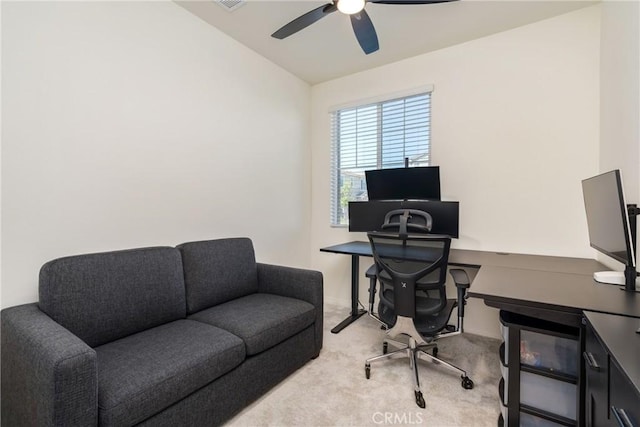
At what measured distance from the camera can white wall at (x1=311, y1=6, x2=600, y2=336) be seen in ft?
7.70

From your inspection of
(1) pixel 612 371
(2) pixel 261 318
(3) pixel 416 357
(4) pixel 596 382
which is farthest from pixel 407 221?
(1) pixel 612 371

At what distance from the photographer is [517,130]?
8.46ft

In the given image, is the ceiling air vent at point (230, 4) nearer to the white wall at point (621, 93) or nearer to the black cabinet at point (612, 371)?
the white wall at point (621, 93)

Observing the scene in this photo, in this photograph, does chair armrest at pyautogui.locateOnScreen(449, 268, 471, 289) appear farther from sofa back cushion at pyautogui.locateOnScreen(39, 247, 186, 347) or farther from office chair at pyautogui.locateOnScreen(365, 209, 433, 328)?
sofa back cushion at pyautogui.locateOnScreen(39, 247, 186, 347)

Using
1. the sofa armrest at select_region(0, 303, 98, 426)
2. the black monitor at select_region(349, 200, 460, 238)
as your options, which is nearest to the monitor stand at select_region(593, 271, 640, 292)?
the black monitor at select_region(349, 200, 460, 238)

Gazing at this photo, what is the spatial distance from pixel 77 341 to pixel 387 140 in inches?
122

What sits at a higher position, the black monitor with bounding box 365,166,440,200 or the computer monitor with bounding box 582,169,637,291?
the black monitor with bounding box 365,166,440,200

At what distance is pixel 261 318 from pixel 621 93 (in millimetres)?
2752

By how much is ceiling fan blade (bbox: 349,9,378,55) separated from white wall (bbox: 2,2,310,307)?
129cm

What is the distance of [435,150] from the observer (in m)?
2.98

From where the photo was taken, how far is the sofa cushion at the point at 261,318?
5.70ft

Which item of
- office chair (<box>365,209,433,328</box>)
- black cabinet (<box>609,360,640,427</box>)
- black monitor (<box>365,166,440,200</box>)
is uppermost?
black monitor (<box>365,166,440,200</box>)

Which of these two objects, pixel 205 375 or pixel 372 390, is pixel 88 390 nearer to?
pixel 205 375

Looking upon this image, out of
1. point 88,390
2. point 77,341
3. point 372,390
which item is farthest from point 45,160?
point 372,390
